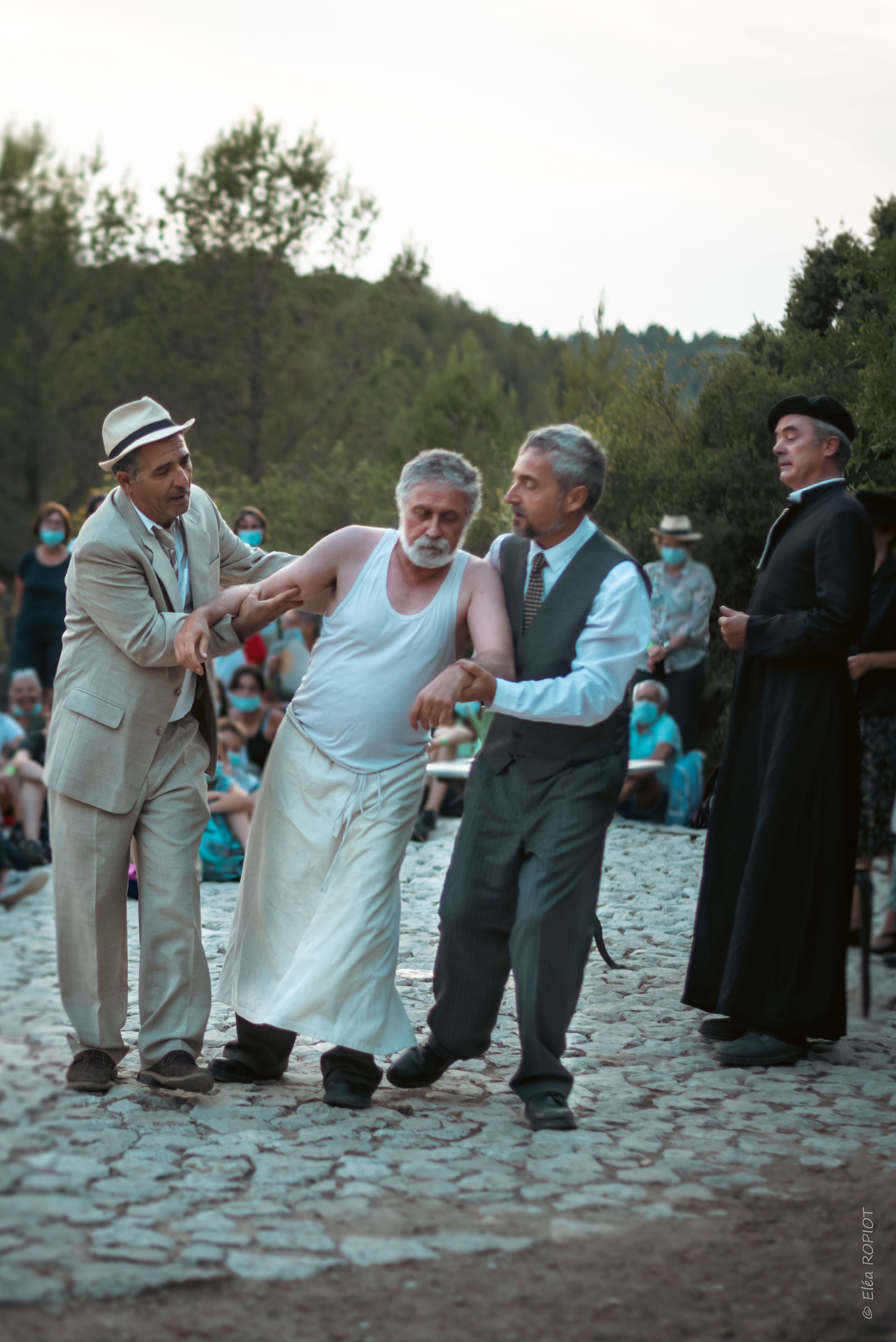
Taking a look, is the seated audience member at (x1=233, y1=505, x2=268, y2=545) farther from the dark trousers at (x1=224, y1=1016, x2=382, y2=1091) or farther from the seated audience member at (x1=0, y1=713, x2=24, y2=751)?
the dark trousers at (x1=224, y1=1016, x2=382, y2=1091)

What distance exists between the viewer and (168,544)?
4527 mm

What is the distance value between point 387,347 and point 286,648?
21.0m

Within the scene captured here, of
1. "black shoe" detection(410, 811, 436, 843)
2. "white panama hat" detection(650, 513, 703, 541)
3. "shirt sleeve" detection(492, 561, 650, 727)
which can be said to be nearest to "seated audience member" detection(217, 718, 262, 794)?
"black shoe" detection(410, 811, 436, 843)

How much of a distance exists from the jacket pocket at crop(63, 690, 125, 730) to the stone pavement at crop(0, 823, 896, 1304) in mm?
1100

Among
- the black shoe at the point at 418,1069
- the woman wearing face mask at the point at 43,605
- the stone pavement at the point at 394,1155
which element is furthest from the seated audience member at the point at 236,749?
the black shoe at the point at 418,1069

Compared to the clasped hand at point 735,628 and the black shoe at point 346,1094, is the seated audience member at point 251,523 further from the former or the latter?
the black shoe at point 346,1094

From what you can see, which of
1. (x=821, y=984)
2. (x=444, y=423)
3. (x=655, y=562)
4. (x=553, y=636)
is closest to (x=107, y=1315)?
(x=553, y=636)

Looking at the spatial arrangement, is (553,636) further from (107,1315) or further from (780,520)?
(107,1315)

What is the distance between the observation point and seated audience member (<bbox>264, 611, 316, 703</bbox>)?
11.9 m

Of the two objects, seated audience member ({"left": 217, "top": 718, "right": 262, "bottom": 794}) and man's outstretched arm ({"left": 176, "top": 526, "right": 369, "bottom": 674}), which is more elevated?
man's outstretched arm ({"left": 176, "top": 526, "right": 369, "bottom": 674})

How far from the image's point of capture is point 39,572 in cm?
1077

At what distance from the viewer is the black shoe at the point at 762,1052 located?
16.2ft

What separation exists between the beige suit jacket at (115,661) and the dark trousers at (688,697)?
15.3 ft

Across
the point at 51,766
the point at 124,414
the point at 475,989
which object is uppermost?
the point at 124,414
